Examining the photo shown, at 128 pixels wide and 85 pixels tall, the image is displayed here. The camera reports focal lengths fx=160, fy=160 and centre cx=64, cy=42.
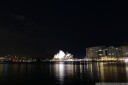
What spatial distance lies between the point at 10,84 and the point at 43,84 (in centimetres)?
631

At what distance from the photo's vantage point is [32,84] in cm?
3003

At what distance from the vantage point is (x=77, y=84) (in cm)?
2864

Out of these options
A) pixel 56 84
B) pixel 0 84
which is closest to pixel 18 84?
pixel 0 84

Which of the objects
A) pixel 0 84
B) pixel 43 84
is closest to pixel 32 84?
pixel 43 84

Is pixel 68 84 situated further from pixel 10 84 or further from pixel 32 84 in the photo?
pixel 10 84

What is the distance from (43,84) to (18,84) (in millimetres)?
4672

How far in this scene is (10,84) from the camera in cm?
3014

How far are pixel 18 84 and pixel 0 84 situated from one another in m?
3.51

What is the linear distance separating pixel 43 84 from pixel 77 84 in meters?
6.33

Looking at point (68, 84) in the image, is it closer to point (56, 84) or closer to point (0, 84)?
point (56, 84)

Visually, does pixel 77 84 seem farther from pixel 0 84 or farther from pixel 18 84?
pixel 0 84

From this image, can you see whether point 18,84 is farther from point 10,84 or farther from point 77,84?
point 77,84

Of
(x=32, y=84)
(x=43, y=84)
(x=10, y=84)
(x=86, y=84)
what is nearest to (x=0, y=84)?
(x=10, y=84)

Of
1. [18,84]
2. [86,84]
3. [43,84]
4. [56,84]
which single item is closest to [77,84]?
[86,84]
